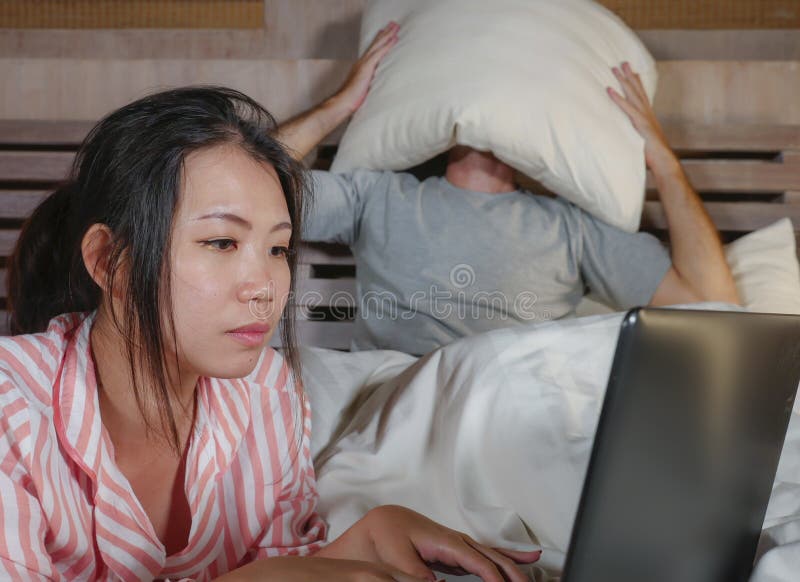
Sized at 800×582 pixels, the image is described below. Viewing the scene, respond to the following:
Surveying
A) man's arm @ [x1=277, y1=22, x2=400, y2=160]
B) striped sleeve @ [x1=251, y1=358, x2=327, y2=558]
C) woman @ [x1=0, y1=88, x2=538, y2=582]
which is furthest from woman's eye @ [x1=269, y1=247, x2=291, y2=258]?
man's arm @ [x1=277, y1=22, x2=400, y2=160]

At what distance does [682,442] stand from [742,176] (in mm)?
1565

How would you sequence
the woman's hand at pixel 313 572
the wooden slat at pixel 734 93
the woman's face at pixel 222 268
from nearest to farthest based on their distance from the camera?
the woman's hand at pixel 313 572 → the woman's face at pixel 222 268 → the wooden slat at pixel 734 93

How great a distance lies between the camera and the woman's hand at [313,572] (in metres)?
0.67

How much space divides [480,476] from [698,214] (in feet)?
3.09

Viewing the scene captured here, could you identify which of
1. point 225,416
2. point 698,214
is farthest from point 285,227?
point 698,214

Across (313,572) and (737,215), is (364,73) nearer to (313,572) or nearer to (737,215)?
(737,215)

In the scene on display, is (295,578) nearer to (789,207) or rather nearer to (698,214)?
(698,214)

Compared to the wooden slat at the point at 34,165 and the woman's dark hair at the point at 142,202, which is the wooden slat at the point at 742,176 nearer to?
the woman's dark hair at the point at 142,202

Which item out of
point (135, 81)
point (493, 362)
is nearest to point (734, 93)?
point (493, 362)

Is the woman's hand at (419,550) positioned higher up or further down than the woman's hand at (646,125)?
further down

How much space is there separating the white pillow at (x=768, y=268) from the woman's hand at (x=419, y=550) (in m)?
1.08

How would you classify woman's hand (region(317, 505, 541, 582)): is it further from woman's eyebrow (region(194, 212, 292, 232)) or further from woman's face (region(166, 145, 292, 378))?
woman's eyebrow (region(194, 212, 292, 232))

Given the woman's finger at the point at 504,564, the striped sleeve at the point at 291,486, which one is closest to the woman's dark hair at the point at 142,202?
the striped sleeve at the point at 291,486

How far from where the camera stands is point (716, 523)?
0.64 meters
